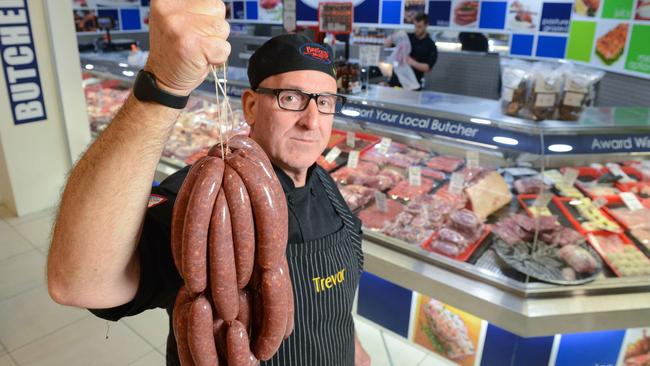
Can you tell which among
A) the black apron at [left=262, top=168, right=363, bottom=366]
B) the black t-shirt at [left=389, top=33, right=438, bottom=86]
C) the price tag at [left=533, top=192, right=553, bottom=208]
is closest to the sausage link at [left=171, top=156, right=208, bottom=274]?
the black apron at [left=262, top=168, right=363, bottom=366]

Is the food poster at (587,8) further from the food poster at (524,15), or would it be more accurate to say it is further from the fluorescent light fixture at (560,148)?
the fluorescent light fixture at (560,148)

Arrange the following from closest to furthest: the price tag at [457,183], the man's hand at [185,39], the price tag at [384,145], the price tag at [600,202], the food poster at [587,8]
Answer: the man's hand at [185,39]
the price tag at [600,202]
the price tag at [457,183]
the price tag at [384,145]
the food poster at [587,8]

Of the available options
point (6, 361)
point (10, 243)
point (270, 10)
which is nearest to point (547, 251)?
point (6, 361)

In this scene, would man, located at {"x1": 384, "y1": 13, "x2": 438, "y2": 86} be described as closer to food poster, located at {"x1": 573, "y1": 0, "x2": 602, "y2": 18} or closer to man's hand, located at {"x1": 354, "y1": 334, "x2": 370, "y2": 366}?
food poster, located at {"x1": 573, "y1": 0, "x2": 602, "y2": 18}

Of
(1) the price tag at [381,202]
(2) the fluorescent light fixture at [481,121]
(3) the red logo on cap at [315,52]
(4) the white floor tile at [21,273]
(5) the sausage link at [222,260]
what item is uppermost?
(3) the red logo on cap at [315,52]

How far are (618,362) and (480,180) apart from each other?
4.54ft

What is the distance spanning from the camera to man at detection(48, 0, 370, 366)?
0.87 meters

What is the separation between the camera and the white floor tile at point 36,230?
4.87m

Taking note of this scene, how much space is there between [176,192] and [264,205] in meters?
0.58

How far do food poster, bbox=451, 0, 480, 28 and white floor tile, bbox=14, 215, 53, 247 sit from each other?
28.9 ft

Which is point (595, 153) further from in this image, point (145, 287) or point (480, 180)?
point (145, 287)

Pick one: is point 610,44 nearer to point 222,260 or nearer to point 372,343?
point 372,343

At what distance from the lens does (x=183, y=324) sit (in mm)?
Answer: 975

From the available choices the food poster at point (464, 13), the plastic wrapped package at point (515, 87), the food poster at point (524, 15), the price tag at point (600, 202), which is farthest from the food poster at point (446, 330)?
the food poster at point (464, 13)
